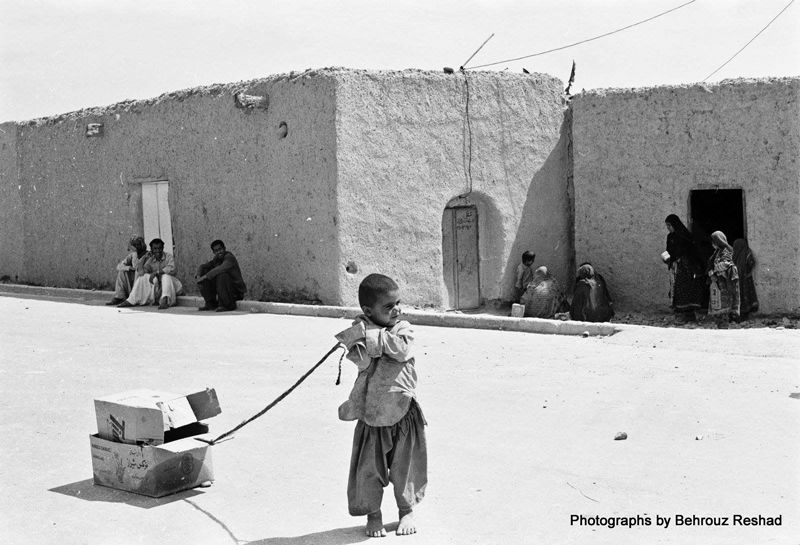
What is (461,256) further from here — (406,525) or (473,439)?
(406,525)

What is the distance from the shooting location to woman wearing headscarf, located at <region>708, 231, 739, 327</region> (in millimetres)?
12789

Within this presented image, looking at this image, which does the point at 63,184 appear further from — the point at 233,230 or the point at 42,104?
the point at 42,104

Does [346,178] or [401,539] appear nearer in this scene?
[401,539]

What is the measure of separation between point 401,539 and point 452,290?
33.7ft

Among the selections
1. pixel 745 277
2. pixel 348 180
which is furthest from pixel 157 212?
pixel 745 277

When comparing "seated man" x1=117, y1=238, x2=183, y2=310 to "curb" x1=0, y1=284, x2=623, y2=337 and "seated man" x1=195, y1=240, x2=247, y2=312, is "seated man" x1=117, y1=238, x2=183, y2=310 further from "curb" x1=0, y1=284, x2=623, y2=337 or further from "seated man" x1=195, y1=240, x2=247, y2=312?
"seated man" x1=195, y1=240, x2=247, y2=312

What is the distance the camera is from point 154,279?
48.5 ft

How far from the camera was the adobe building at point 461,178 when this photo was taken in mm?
13406

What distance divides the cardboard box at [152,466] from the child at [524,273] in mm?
9592

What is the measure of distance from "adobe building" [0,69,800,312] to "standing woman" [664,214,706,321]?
0.63 metres

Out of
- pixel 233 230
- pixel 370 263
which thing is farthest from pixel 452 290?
pixel 233 230

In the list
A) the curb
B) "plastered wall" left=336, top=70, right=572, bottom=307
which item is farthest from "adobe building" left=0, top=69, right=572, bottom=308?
the curb

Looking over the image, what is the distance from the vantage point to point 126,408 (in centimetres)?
541

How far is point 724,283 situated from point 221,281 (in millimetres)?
6539
